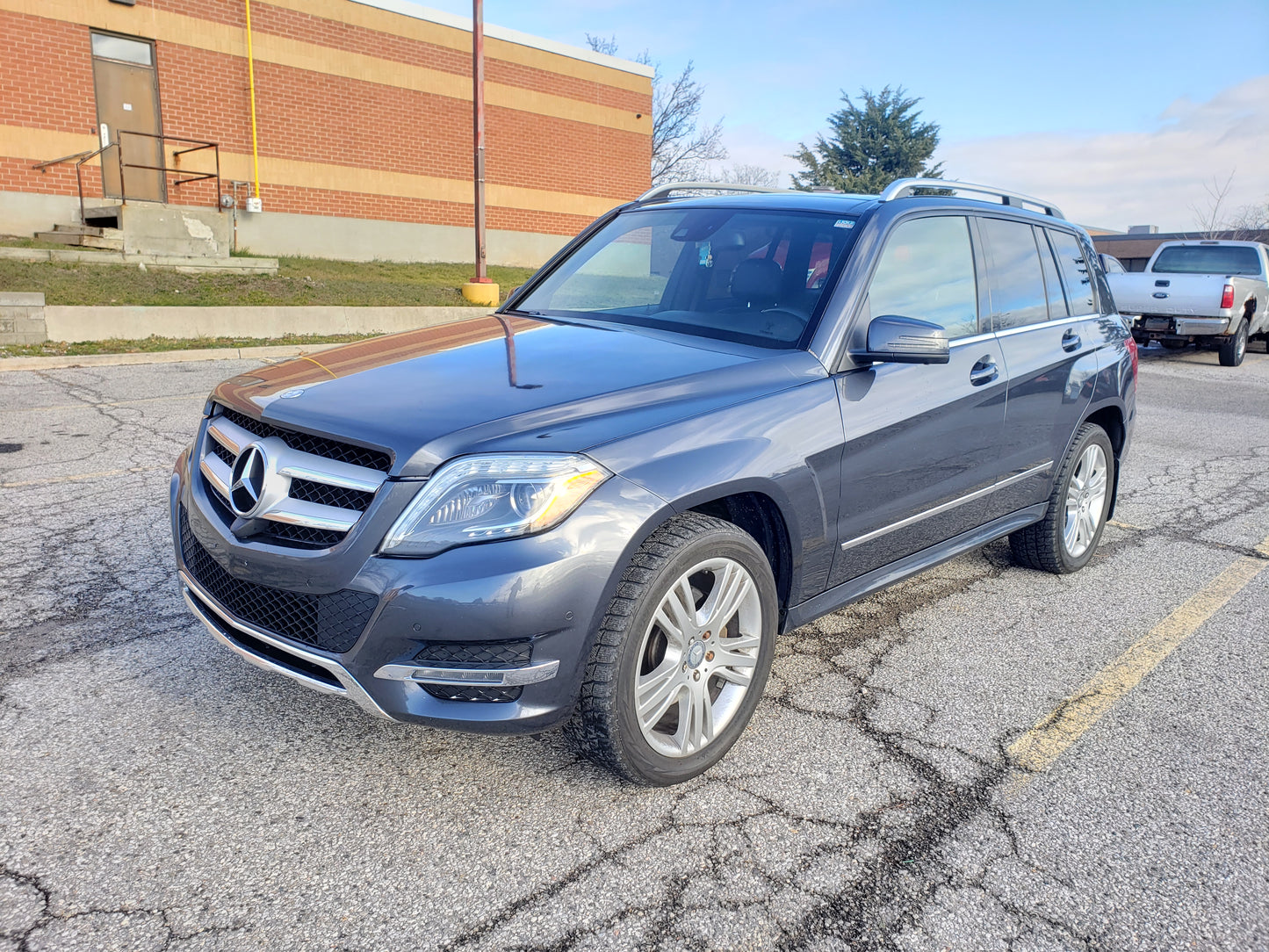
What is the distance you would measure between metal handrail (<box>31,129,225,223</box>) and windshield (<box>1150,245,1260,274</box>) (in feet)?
58.5

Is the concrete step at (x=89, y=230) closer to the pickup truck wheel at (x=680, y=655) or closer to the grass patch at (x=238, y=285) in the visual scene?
the grass patch at (x=238, y=285)

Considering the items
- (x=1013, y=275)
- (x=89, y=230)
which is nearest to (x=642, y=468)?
(x=1013, y=275)

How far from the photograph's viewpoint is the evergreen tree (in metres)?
42.0

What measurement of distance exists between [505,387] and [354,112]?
20.9m

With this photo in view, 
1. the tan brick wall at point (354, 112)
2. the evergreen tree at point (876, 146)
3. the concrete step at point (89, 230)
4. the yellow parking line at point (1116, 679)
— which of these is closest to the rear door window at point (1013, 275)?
the yellow parking line at point (1116, 679)

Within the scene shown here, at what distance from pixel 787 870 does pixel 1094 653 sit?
6.88 feet

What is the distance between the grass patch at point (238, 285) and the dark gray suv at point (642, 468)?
11213mm

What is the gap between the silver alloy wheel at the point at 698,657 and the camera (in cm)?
269

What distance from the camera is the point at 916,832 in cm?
264

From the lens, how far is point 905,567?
12.0 feet

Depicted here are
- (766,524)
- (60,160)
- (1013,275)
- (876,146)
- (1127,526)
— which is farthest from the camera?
(876,146)

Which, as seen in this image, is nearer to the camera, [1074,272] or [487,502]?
[487,502]

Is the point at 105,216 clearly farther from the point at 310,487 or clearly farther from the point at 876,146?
the point at 876,146

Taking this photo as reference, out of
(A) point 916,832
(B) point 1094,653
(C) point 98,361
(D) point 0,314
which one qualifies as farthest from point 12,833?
(D) point 0,314
